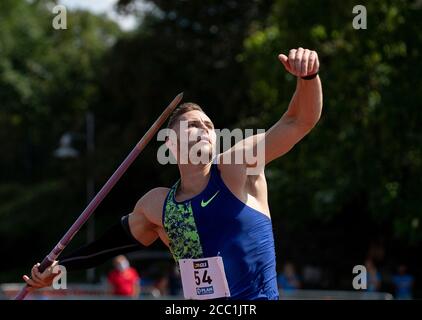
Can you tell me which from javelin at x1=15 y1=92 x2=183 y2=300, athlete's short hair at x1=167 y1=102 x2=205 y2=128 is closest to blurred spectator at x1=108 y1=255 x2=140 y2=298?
javelin at x1=15 y1=92 x2=183 y2=300

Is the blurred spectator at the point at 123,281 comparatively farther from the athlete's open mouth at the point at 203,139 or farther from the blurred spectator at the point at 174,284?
the athlete's open mouth at the point at 203,139

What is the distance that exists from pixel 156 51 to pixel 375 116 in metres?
17.9

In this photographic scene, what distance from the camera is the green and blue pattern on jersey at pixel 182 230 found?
5.36 metres

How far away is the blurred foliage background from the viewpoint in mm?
17984

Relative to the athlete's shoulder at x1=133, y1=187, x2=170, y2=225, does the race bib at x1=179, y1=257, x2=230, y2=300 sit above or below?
below

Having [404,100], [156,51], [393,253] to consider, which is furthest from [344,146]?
[156,51]

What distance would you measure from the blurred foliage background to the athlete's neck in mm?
11521

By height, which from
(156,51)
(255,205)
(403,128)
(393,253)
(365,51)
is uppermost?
(156,51)

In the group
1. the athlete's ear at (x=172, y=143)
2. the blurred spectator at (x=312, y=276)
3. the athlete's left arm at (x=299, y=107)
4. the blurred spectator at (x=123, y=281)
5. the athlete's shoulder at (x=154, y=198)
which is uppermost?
the athlete's left arm at (x=299, y=107)

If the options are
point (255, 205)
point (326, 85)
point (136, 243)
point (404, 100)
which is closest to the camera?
point (255, 205)

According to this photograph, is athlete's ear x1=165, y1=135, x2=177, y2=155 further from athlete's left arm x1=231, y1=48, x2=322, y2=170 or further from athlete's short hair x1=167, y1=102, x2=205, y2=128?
athlete's left arm x1=231, y1=48, x2=322, y2=170

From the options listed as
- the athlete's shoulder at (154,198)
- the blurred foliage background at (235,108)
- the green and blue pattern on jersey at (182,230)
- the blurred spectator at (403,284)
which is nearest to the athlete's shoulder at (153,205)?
the athlete's shoulder at (154,198)

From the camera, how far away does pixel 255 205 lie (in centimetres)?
533
